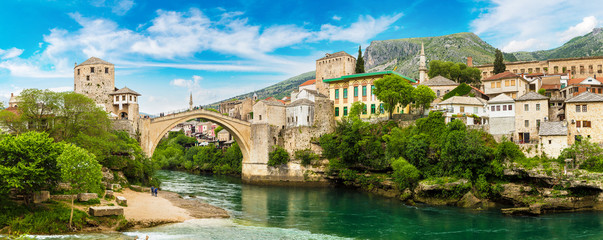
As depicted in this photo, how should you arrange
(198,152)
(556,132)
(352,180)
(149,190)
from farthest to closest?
1. (198,152)
2. (352,180)
3. (149,190)
4. (556,132)

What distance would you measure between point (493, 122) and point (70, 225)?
1423 inches

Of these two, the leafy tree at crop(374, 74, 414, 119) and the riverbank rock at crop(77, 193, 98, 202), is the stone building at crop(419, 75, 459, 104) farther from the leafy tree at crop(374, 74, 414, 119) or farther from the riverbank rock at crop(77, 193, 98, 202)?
the riverbank rock at crop(77, 193, 98, 202)

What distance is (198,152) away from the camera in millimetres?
74750

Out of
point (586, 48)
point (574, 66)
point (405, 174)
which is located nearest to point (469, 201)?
point (405, 174)

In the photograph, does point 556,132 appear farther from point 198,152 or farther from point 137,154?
point 198,152

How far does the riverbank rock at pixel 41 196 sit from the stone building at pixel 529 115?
123ft

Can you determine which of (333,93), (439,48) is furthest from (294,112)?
(439,48)

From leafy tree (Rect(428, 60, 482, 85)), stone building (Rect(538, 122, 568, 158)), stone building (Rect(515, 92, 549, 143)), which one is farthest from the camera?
leafy tree (Rect(428, 60, 482, 85))

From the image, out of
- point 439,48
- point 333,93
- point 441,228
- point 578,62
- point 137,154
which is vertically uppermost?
point 439,48

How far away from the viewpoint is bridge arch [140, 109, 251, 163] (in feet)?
151

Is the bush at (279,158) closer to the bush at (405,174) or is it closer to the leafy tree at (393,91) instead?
the leafy tree at (393,91)

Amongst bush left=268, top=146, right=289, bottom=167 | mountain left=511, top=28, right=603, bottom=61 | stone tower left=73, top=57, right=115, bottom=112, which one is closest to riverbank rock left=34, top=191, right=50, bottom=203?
stone tower left=73, top=57, right=115, bottom=112

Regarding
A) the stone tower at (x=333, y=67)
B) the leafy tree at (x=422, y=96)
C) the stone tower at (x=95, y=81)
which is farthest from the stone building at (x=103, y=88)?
the leafy tree at (x=422, y=96)

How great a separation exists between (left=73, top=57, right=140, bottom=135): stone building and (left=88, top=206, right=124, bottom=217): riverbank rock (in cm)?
2421
